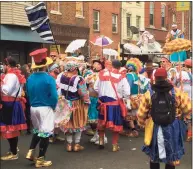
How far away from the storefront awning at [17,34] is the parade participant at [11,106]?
40.5ft

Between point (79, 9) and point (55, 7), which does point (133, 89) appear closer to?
point (55, 7)

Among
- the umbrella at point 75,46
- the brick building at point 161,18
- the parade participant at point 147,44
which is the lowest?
the umbrella at point 75,46

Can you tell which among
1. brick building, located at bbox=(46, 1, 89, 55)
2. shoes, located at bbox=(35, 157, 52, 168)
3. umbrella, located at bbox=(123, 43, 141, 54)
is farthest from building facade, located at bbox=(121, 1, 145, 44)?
shoes, located at bbox=(35, 157, 52, 168)

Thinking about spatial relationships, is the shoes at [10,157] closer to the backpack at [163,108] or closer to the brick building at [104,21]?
the backpack at [163,108]

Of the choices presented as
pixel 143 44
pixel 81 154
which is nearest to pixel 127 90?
pixel 81 154

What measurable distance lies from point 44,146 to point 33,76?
1237 mm

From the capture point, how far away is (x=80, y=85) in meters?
7.50

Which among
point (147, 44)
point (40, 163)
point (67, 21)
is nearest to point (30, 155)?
point (40, 163)

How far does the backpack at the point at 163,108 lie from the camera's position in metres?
5.14

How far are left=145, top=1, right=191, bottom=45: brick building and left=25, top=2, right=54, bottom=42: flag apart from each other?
24871 millimetres

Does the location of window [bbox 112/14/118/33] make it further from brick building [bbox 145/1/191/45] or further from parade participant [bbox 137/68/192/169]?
parade participant [bbox 137/68/192/169]

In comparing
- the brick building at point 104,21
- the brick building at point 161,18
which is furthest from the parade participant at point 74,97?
the brick building at point 161,18

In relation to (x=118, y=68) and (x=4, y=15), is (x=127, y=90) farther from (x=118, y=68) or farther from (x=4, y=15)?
(x=4, y=15)

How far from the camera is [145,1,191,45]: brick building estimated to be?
3438 centimetres
